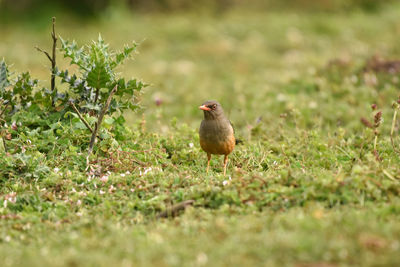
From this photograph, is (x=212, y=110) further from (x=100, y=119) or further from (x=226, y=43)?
(x=226, y=43)

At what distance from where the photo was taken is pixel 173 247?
3.43 metres

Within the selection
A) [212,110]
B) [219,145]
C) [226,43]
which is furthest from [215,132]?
[226,43]

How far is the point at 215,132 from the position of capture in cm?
523

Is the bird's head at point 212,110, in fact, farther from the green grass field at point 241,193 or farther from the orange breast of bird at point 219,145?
the green grass field at point 241,193

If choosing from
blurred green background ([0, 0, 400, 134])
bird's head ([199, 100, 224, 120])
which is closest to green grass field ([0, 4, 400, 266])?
blurred green background ([0, 0, 400, 134])

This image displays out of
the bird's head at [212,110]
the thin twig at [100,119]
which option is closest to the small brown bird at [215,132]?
the bird's head at [212,110]

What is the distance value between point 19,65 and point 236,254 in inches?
399

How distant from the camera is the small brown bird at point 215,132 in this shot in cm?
522

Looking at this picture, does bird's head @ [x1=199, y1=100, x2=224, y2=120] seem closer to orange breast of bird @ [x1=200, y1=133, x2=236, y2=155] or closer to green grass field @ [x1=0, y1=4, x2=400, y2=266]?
orange breast of bird @ [x1=200, y1=133, x2=236, y2=155]

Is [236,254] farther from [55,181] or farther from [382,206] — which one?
[55,181]

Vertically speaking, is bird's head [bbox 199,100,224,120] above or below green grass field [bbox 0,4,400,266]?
above

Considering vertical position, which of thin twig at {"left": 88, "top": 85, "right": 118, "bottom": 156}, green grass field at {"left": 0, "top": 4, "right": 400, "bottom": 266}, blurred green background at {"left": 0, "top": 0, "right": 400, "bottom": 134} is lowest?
green grass field at {"left": 0, "top": 4, "right": 400, "bottom": 266}

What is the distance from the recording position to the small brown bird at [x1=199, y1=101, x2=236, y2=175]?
5.22m

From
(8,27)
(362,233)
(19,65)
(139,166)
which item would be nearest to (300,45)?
(19,65)
